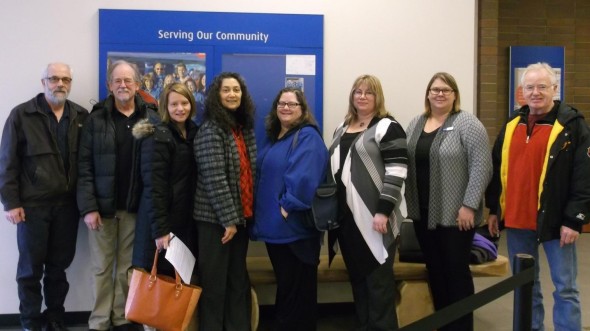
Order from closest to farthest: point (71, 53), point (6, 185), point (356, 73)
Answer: point (6, 185), point (71, 53), point (356, 73)

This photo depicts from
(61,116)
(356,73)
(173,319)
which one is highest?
(356,73)

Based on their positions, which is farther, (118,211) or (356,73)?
(356,73)

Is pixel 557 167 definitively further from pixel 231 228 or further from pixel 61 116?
pixel 61 116

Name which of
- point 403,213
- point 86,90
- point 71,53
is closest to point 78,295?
point 86,90

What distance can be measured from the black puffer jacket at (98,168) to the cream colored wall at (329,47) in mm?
458

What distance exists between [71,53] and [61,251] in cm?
127

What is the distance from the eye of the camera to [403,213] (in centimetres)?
280

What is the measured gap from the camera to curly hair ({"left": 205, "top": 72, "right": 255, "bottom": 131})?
277cm

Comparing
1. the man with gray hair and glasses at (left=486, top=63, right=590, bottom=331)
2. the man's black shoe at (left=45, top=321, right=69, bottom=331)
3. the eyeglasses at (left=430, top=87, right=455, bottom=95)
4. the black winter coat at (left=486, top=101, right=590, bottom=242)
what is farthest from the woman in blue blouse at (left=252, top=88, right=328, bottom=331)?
the man's black shoe at (left=45, top=321, right=69, bottom=331)

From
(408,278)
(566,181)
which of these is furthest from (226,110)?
(566,181)

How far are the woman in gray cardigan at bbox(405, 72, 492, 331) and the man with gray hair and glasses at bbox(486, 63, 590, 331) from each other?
0.22 meters

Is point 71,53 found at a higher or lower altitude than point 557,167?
higher

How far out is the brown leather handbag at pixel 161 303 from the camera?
2707 millimetres

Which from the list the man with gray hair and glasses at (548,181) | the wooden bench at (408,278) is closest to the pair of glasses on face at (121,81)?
the wooden bench at (408,278)
